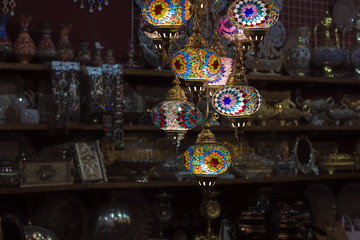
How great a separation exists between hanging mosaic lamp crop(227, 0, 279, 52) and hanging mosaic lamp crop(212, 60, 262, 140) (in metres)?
0.15

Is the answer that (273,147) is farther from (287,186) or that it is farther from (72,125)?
(72,125)

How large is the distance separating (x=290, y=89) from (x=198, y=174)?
2.14 meters

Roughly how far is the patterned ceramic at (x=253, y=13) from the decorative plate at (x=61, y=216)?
1.84 metres

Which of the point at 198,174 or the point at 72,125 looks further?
the point at 72,125

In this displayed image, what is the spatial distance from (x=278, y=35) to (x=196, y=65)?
89.0 inches

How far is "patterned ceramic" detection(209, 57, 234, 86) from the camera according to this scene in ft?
6.59

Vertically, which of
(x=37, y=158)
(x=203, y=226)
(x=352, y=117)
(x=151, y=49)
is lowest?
(x=203, y=226)

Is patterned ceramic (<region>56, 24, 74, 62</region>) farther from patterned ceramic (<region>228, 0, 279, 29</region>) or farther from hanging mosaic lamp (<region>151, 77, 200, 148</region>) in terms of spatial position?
patterned ceramic (<region>228, 0, 279, 29</region>)

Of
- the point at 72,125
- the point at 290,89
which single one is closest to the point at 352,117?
the point at 290,89

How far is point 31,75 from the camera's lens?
3230 mm

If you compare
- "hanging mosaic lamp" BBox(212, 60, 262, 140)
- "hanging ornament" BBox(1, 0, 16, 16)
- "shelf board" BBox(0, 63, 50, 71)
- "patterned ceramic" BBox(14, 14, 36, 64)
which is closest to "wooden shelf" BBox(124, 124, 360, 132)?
"shelf board" BBox(0, 63, 50, 71)

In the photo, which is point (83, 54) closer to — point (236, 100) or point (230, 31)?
point (230, 31)

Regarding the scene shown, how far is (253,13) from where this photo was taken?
179 cm

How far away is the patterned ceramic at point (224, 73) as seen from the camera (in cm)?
201
